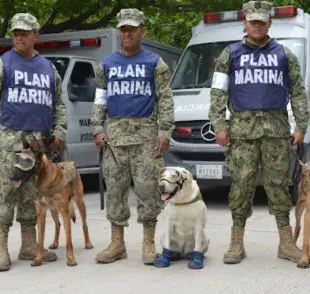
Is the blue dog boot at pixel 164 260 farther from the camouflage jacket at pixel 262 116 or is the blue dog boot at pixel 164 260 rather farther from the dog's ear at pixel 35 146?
the dog's ear at pixel 35 146

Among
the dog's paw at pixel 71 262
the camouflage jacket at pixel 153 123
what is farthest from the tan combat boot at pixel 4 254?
the camouflage jacket at pixel 153 123

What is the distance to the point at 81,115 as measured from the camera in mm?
10000

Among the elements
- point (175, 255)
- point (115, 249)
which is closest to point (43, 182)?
point (115, 249)

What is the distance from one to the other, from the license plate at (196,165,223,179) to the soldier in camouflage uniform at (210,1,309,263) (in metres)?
2.52

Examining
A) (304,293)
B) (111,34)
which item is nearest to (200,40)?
(111,34)

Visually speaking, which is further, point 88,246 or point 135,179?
point 88,246

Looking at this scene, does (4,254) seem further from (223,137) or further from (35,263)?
(223,137)

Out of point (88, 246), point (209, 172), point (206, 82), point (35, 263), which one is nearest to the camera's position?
point (35, 263)

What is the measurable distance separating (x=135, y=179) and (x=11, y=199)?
108cm

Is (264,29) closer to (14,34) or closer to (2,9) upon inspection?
(14,34)

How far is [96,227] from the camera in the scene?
7.70 meters

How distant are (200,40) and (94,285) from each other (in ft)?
17.8

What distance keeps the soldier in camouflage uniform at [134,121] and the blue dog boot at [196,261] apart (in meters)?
0.37

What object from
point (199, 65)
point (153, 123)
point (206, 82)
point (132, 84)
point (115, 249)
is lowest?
point (115, 249)
